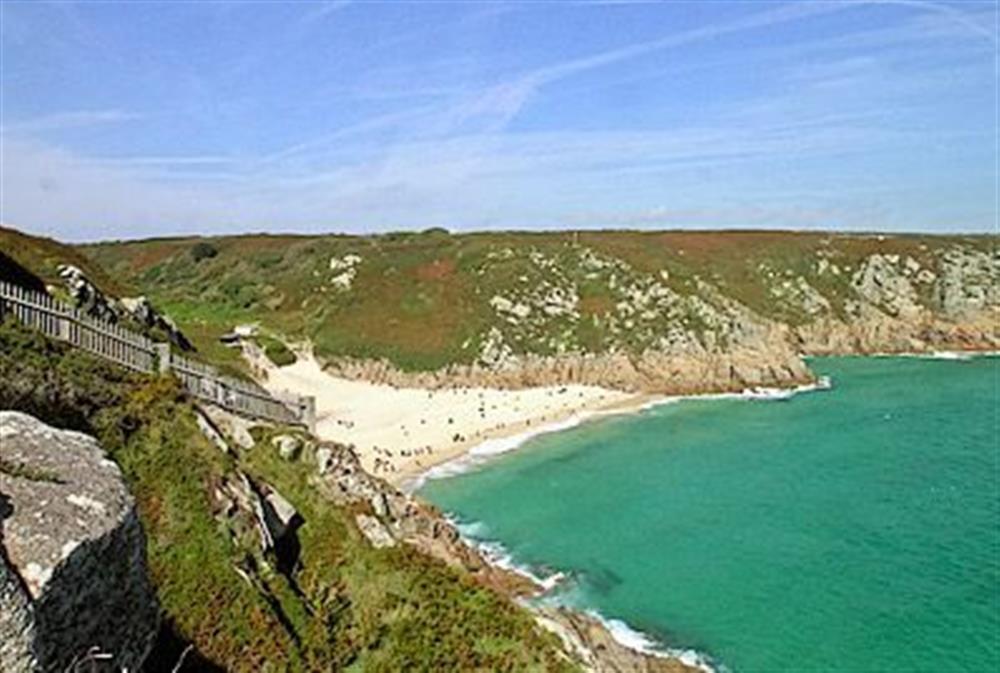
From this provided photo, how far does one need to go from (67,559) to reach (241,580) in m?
8.98

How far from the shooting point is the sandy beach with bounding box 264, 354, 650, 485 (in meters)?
53.0

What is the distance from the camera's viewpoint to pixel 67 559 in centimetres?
750

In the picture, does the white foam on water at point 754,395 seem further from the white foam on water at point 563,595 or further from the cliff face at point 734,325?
the white foam on water at point 563,595

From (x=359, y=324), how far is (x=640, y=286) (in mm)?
27142

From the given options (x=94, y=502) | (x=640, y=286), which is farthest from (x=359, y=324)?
(x=94, y=502)

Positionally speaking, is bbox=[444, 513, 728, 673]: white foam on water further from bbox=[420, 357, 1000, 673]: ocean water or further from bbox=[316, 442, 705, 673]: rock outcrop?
bbox=[316, 442, 705, 673]: rock outcrop

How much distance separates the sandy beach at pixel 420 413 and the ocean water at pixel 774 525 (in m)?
3.22

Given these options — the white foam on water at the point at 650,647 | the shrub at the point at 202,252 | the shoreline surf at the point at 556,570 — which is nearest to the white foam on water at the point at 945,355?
the shoreline surf at the point at 556,570

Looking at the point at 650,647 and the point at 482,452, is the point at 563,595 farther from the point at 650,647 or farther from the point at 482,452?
the point at 482,452

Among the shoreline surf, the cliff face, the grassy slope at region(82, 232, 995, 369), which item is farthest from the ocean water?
the grassy slope at region(82, 232, 995, 369)

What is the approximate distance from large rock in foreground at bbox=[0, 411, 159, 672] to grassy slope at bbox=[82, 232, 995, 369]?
53.6 metres

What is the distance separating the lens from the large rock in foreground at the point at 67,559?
705cm

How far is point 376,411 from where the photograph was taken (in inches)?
2466

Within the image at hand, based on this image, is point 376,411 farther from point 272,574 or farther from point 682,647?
point 272,574
